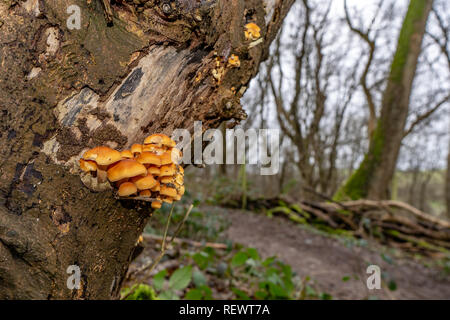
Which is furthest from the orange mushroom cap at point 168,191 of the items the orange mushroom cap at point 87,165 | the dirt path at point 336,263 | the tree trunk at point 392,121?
the tree trunk at point 392,121

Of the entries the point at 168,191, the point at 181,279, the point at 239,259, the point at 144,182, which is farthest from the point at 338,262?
the point at 144,182

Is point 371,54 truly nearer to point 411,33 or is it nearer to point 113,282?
point 411,33

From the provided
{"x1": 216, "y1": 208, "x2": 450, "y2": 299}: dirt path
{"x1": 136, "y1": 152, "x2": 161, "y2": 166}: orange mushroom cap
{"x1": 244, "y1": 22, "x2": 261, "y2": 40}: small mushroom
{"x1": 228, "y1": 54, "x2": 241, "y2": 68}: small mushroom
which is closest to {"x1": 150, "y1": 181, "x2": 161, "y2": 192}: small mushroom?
{"x1": 136, "y1": 152, "x2": 161, "y2": 166}: orange mushroom cap

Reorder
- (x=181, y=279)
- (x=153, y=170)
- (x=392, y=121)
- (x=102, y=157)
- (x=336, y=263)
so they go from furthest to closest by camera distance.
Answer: (x=392, y=121) → (x=336, y=263) → (x=181, y=279) → (x=153, y=170) → (x=102, y=157)

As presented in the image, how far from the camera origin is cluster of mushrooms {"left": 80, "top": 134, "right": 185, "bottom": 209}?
2.57 feet

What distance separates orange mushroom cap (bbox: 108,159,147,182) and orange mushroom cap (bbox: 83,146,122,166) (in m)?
0.02

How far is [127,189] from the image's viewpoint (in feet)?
2.70

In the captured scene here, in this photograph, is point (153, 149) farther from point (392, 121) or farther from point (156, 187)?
point (392, 121)

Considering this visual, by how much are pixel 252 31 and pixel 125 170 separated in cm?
80

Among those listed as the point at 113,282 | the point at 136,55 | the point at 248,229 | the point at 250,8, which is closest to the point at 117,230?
the point at 113,282

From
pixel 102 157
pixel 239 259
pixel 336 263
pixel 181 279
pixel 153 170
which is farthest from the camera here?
pixel 336 263

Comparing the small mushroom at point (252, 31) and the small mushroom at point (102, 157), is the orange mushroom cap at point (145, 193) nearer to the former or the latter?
the small mushroom at point (102, 157)

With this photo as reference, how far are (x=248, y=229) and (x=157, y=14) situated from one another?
5600 millimetres

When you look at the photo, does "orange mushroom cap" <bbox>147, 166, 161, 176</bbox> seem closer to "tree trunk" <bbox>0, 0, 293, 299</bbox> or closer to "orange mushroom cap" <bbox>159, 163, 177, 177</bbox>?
"orange mushroom cap" <bbox>159, 163, 177, 177</bbox>
